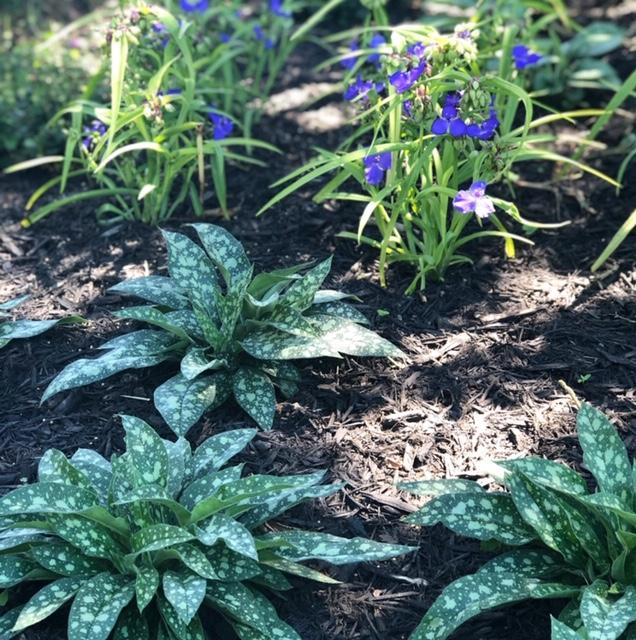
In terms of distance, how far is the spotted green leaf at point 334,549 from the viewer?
2.12 m

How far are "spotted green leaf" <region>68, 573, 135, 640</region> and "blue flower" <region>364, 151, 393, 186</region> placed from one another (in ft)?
4.74

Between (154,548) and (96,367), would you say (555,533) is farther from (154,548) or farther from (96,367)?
(96,367)

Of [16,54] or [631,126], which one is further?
[16,54]

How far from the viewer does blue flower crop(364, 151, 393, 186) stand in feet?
9.45

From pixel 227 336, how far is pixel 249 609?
0.86m

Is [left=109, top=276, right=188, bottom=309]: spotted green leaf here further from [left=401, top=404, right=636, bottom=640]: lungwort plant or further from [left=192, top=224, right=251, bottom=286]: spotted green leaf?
[left=401, top=404, right=636, bottom=640]: lungwort plant

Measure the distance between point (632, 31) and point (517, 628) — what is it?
352 centimetres

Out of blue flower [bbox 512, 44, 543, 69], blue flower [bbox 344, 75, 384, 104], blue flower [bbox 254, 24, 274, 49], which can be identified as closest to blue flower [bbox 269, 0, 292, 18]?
blue flower [bbox 254, 24, 274, 49]

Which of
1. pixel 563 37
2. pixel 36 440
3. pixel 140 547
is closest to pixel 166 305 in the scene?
pixel 36 440

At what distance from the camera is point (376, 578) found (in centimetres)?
221

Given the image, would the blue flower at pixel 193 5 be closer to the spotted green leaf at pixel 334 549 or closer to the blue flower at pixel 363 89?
the blue flower at pixel 363 89

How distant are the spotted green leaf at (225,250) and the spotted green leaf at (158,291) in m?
0.16

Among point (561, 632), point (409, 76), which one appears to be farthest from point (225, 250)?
point (561, 632)

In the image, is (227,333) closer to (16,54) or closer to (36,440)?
(36,440)
